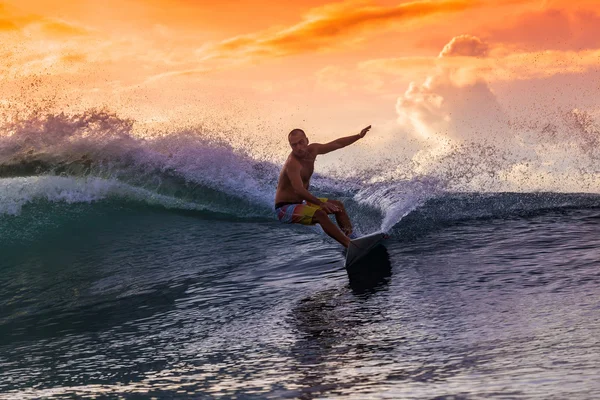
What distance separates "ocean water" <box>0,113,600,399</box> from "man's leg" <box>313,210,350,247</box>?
0.33 m

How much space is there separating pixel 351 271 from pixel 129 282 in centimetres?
259

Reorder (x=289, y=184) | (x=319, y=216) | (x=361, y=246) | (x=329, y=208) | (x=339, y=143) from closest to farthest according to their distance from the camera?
(x=329, y=208)
(x=361, y=246)
(x=319, y=216)
(x=289, y=184)
(x=339, y=143)

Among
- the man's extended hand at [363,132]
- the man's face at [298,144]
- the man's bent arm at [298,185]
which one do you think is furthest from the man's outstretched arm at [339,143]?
the man's bent arm at [298,185]

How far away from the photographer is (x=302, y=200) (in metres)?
8.41

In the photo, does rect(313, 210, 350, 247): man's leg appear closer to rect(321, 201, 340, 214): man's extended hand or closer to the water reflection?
rect(321, 201, 340, 214): man's extended hand

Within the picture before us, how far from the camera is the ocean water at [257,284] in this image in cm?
416

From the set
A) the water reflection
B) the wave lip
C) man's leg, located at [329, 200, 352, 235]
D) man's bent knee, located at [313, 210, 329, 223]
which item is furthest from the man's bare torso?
the wave lip

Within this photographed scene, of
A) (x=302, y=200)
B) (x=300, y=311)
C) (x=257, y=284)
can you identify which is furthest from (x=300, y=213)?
(x=300, y=311)

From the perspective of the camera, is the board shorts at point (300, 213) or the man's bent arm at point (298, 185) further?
the board shorts at point (300, 213)

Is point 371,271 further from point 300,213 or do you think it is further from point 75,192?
point 75,192

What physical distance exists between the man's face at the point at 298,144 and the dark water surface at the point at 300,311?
127 centimetres

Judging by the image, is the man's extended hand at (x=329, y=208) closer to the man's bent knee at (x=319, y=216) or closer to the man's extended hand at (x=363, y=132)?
the man's bent knee at (x=319, y=216)

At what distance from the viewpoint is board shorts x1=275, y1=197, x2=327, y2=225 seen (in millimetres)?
8070

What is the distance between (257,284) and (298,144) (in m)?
1.74
